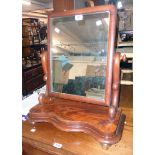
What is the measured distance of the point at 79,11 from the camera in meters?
0.74

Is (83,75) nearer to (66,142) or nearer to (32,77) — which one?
(66,142)

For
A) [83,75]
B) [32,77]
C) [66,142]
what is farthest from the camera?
[32,77]

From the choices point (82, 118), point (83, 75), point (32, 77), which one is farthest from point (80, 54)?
point (32, 77)

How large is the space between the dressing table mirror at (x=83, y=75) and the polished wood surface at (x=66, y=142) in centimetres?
3

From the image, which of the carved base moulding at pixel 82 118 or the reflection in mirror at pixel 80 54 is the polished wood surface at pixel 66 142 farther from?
the reflection in mirror at pixel 80 54

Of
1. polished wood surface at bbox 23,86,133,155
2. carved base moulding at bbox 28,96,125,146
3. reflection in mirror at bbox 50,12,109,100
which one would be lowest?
polished wood surface at bbox 23,86,133,155

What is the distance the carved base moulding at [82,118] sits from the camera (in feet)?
2.07

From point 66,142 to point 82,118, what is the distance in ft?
0.35

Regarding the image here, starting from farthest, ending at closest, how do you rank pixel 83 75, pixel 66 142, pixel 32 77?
pixel 32 77 → pixel 83 75 → pixel 66 142

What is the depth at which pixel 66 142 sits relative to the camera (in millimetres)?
657

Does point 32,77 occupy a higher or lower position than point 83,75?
lower

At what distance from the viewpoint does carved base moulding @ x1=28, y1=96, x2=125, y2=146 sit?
630 mm

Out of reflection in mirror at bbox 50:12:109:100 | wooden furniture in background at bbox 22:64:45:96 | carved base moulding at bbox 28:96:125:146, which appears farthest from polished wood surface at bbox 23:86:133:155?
wooden furniture in background at bbox 22:64:45:96

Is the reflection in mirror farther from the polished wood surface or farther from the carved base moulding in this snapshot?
the polished wood surface
